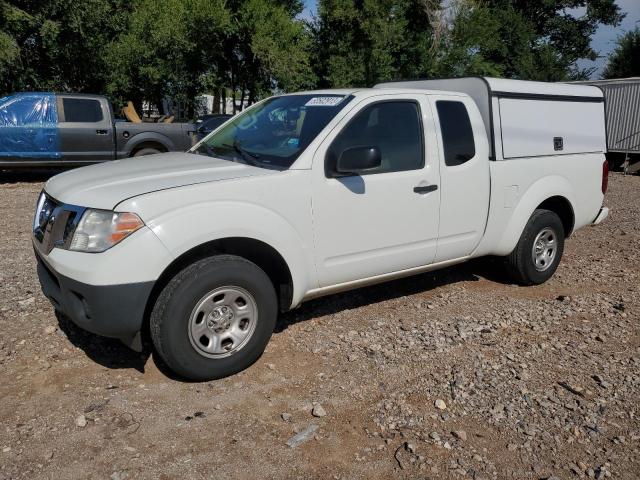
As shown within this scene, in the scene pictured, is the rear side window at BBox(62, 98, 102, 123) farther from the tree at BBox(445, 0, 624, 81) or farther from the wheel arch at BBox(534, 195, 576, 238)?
the tree at BBox(445, 0, 624, 81)

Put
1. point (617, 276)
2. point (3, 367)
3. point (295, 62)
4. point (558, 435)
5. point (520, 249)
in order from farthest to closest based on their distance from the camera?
point (295, 62) < point (617, 276) < point (520, 249) < point (3, 367) < point (558, 435)

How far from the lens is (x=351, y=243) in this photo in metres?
4.02

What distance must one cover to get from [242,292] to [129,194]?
0.88m

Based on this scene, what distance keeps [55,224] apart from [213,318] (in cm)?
108

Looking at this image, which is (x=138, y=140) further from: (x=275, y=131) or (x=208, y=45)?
(x=208, y=45)

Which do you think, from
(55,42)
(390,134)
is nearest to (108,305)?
(390,134)

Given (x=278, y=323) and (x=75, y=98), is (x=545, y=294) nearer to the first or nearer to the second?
(x=278, y=323)

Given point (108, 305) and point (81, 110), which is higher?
point (81, 110)

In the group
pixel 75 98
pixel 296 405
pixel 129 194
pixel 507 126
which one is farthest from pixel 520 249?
pixel 75 98

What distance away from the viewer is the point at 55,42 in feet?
60.0

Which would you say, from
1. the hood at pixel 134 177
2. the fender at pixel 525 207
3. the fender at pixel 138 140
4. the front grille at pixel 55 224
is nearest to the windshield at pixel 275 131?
the hood at pixel 134 177

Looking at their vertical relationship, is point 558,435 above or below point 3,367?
below

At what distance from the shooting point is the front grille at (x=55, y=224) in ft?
10.9

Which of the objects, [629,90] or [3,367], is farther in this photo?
[629,90]
